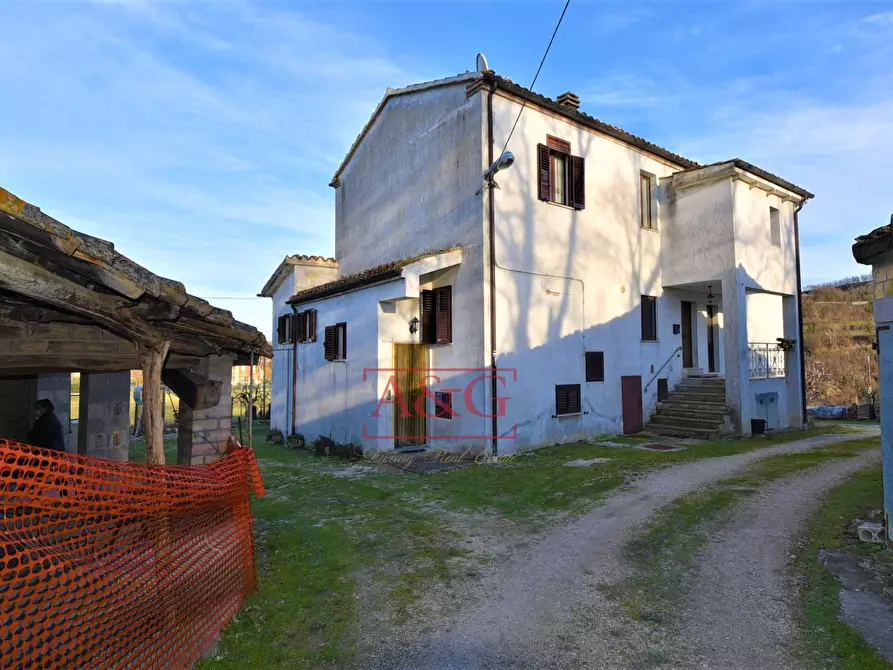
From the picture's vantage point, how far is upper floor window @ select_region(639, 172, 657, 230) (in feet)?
53.2

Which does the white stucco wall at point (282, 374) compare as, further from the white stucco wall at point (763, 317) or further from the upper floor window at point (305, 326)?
the white stucco wall at point (763, 317)

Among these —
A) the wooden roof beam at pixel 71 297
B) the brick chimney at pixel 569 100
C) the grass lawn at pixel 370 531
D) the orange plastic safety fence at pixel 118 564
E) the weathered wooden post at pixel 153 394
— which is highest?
the brick chimney at pixel 569 100

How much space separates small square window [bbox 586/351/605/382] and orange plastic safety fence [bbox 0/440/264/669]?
429 inches

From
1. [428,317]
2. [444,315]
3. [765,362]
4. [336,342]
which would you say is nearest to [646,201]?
[765,362]

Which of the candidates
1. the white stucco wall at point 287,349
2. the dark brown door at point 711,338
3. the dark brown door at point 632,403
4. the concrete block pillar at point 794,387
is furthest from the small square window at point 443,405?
the concrete block pillar at point 794,387

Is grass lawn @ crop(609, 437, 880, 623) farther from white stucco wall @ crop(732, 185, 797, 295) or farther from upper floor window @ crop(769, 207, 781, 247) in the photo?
upper floor window @ crop(769, 207, 781, 247)

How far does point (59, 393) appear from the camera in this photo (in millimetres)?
11234

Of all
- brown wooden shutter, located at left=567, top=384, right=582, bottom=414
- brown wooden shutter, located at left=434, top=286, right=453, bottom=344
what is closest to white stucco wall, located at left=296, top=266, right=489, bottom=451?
brown wooden shutter, located at left=434, top=286, right=453, bottom=344

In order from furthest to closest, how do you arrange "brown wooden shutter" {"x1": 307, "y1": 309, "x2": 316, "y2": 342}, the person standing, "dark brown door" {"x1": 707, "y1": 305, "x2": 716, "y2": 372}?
"dark brown door" {"x1": 707, "y1": 305, "x2": 716, "y2": 372}, "brown wooden shutter" {"x1": 307, "y1": 309, "x2": 316, "y2": 342}, the person standing

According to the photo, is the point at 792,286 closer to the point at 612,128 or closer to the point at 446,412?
the point at 612,128

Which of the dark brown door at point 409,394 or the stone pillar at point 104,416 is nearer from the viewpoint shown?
the stone pillar at point 104,416

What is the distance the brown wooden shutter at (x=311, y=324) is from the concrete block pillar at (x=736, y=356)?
1213 centimetres

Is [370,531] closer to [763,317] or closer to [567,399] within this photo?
[567,399]

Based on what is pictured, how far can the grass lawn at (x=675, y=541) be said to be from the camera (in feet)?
15.8
